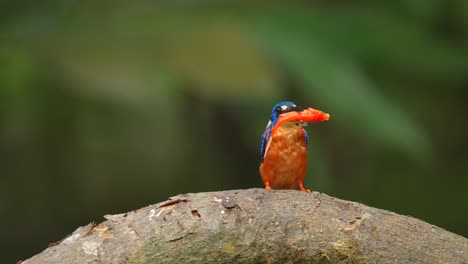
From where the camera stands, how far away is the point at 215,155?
6305mm

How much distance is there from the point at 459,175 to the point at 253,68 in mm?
2682

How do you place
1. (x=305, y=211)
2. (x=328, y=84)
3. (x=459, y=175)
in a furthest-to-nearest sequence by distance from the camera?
(x=459, y=175)
(x=328, y=84)
(x=305, y=211)

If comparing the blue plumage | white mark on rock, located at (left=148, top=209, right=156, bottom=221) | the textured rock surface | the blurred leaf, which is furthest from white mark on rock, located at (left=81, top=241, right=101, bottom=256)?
the blurred leaf

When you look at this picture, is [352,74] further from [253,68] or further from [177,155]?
[177,155]

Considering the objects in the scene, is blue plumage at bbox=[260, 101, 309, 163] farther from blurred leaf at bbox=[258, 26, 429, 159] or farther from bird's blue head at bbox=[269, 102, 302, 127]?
blurred leaf at bbox=[258, 26, 429, 159]

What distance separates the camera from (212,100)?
18.5 feet

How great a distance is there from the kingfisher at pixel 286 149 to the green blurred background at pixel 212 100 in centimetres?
180

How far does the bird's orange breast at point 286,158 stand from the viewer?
2799 mm

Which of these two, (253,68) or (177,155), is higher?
(253,68)

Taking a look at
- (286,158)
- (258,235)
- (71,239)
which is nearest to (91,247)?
(71,239)

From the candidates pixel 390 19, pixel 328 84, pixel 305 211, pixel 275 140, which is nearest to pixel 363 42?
pixel 390 19

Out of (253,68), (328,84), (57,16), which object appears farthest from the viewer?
(57,16)

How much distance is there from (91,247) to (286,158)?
34.8 inches

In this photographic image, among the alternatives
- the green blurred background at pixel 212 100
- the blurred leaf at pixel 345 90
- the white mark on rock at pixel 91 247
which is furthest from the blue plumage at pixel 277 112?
the blurred leaf at pixel 345 90
